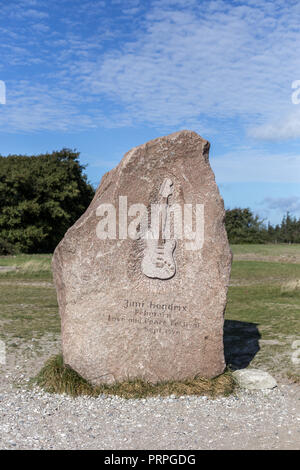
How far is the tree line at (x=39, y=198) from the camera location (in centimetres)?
3322

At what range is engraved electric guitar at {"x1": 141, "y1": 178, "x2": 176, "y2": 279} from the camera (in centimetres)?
693

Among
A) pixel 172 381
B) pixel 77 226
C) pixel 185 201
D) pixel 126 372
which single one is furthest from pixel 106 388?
pixel 185 201

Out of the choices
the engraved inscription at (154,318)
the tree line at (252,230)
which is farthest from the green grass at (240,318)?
the tree line at (252,230)

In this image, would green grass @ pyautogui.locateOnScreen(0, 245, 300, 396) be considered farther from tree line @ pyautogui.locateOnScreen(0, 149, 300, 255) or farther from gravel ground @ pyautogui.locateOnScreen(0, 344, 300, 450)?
tree line @ pyautogui.locateOnScreen(0, 149, 300, 255)

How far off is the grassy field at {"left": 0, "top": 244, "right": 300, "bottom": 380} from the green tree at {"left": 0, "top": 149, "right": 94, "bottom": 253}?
12.1 m

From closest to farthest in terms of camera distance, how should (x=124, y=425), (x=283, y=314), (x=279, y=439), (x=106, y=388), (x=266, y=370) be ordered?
(x=279, y=439), (x=124, y=425), (x=106, y=388), (x=266, y=370), (x=283, y=314)

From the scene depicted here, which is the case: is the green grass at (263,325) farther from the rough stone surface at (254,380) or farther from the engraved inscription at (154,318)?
the engraved inscription at (154,318)

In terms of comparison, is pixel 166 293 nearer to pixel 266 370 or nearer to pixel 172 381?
pixel 172 381

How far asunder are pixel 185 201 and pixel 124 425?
9.78 feet

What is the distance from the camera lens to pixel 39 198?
1377 inches

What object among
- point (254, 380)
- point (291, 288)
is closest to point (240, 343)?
point (254, 380)

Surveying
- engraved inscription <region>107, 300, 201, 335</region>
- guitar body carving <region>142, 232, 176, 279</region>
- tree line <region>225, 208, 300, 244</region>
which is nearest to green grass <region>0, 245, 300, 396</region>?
engraved inscription <region>107, 300, 201, 335</region>

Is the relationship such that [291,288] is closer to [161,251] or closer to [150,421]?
[161,251]

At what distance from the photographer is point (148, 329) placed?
690cm
